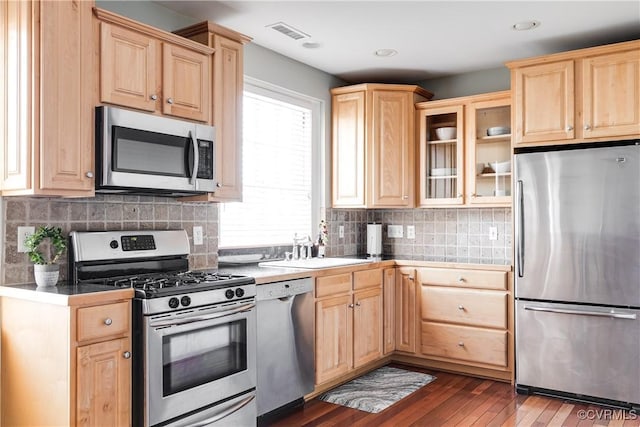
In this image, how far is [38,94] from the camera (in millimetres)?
2303

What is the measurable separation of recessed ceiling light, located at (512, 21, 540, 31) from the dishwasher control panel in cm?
218

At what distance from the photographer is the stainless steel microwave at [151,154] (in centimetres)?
252

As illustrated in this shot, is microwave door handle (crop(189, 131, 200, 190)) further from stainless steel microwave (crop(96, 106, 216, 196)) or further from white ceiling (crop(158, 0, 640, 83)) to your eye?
white ceiling (crop(158, 0, 640, 83))

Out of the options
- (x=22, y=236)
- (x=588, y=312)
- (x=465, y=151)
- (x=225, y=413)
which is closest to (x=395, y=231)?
(x=465, y=151)

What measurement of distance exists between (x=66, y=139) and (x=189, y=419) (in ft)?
4.67

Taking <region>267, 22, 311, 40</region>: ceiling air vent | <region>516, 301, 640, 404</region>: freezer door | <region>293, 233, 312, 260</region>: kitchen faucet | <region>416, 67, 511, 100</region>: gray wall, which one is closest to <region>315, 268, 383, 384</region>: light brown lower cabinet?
<region>293, 233, 312, 260</region>: kitchen faucet

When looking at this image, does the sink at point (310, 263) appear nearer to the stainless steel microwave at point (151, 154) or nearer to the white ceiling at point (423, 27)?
the stainless steel microwave at point (151, 154)

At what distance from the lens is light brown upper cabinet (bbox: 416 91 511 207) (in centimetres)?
427

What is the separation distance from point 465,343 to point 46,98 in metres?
3.30

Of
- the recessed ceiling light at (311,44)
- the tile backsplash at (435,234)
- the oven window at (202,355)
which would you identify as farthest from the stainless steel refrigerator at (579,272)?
the oven window at (202,355)

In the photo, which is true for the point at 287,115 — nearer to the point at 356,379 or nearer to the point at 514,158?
the point at 514,158

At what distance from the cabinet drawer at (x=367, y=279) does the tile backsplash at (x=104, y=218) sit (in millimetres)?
1054

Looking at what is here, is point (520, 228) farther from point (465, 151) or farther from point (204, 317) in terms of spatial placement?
point (204, 317)

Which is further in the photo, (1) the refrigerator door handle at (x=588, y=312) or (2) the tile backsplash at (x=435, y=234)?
(2) the tile backsplash at (x=435, y=234)
